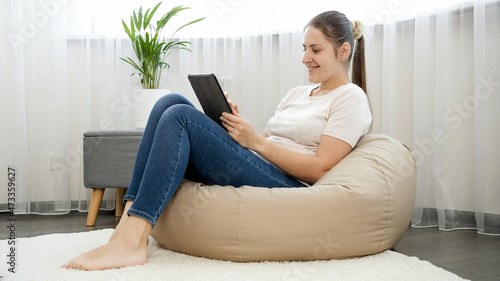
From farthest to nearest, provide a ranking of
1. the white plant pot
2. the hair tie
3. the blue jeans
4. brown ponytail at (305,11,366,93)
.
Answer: the white plant pot → the hair tie → brown ponytail at (305,11,366,93) → the blue jeans

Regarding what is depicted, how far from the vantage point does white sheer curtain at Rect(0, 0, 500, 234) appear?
2393mm

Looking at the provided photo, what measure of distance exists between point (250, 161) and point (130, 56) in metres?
1.81

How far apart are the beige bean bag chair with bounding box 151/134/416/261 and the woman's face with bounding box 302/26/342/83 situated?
35 centimetres

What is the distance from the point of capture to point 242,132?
1.55 metres

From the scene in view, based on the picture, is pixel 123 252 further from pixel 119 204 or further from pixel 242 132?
pixel 119 204

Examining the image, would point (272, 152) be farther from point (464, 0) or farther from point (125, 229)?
point (464, 0)

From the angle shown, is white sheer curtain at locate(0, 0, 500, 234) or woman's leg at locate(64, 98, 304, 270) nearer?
woman's leg at locate(64, 98, 304, 270)

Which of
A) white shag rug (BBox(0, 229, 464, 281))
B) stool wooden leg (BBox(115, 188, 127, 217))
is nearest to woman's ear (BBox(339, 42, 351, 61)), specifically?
white shag rug (BBox(0, 229, 464, 281))

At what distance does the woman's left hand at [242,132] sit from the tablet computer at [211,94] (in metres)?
0.05

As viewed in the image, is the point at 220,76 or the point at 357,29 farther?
the point at 220,76

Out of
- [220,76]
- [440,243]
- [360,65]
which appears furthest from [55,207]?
[440,243]

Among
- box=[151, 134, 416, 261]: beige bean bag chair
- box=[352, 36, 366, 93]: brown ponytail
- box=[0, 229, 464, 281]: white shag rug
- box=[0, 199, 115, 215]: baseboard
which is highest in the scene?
box=[352, 36, 366, 93]: brown ponytail

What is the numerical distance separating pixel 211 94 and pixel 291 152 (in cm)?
32

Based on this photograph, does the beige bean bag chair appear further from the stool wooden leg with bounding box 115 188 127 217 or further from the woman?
the stool wooden leg with bounding box 115 188 127 217
